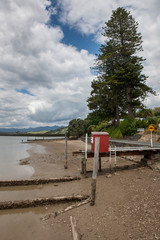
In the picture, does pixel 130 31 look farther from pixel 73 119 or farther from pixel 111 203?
pixel 73 119

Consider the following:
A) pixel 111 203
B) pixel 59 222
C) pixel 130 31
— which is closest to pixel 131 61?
pixel 130 31

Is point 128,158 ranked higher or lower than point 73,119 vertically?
lower

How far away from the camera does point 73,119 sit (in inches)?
2672

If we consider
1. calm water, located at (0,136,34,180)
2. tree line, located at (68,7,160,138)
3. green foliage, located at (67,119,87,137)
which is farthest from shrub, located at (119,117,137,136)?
green foliage, located at (67,119,87,137)

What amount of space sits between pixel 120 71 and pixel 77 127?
138 ft

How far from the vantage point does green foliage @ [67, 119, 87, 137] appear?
61878 mm

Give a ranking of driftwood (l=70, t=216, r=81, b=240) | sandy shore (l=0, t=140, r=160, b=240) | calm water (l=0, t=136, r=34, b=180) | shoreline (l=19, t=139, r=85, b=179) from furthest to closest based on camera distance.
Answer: shoreline (l=19, t=139, r=85, b=179) < calm water (l=0, t=136, r=34, b=180) < sandy shore (l=0, t=140, r=160, b=240) < driftwood (l=70, t=216, r=81, b=240)

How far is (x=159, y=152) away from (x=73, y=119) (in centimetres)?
5682

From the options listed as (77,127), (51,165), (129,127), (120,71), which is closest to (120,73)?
(120,71)

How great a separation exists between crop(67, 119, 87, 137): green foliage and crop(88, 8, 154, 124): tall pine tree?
3199cm

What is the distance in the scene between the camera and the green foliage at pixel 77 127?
61.9 m

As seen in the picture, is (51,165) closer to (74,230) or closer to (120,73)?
(74,230)

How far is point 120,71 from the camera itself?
78.5ft

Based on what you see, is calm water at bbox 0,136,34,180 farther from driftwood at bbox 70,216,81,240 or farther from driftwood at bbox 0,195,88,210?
driftwood at bbox 70,216,81,240
